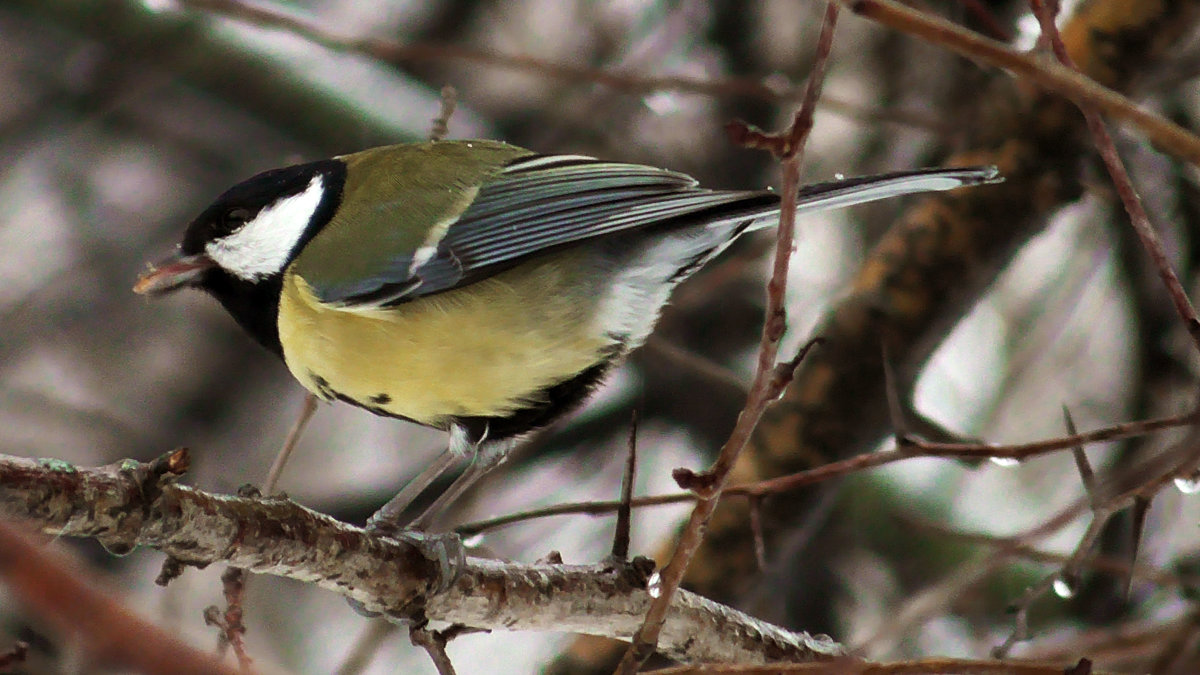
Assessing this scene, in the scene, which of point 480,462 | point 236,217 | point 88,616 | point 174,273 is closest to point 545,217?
point 480,462

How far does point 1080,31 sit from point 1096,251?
1.03 m

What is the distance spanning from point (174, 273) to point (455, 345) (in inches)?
28.2

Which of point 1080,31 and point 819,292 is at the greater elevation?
point 819,292

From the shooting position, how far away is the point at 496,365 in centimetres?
231

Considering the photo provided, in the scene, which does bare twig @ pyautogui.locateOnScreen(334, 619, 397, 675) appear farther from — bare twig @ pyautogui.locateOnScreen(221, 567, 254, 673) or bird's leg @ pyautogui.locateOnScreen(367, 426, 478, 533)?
bare twig @ pyautogui.locateOnScreen(221, 567, 254, 673)

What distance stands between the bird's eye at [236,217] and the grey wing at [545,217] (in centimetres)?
35

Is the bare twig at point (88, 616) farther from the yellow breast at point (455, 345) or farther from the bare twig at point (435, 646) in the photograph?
the yellow breast at point (455, 345)

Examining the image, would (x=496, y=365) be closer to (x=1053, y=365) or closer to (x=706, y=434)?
(x=706, y=434)

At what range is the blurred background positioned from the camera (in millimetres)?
3479

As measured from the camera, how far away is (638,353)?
3.84 metres

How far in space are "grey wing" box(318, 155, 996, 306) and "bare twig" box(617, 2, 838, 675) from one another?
2.84ft

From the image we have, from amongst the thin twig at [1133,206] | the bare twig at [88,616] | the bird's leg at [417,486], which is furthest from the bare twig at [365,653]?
the bare twig at [88,616]

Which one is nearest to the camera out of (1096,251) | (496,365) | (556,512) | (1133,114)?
(1133,114)

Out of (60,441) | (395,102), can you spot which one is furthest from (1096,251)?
(60,441)
